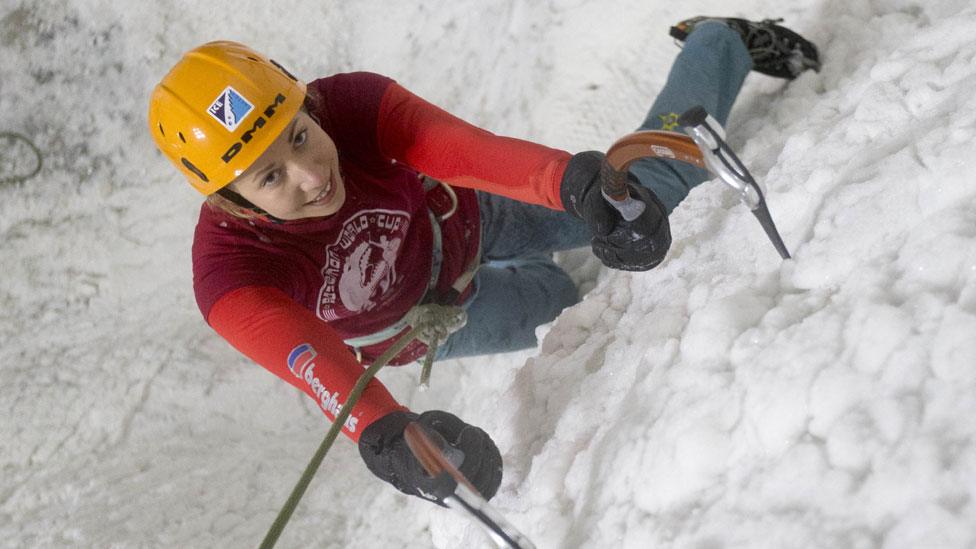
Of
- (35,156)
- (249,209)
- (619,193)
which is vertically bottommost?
(35,156)

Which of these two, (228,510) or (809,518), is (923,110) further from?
(228,510)

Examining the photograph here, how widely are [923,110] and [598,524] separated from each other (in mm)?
539

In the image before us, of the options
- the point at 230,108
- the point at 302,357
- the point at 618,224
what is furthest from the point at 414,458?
the point at 230,108

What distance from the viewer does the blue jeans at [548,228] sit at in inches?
52.2

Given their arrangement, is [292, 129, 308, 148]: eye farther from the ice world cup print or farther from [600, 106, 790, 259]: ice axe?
[600, 106, 790, 259]: ice axe

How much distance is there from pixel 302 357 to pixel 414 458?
0.71 feet

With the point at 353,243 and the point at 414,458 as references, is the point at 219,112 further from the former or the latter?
the point at 414,458

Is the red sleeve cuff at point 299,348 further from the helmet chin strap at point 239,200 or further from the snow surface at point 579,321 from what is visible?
the snow surface at point 579,321

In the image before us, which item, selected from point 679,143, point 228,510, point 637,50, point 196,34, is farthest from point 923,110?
point 196,34

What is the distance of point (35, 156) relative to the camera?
185 centimetres

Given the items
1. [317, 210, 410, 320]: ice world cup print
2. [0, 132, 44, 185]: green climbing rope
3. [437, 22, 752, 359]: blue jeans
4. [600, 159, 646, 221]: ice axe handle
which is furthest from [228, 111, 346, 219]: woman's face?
[0, 132, 44, 185]: green climbing rope

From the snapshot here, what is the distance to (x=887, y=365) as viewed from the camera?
22.5 inches

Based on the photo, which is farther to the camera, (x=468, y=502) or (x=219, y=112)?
(x=219, y=112)

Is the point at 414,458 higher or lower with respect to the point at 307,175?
lower
